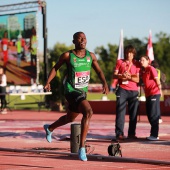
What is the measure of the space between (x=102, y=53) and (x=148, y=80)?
408ft

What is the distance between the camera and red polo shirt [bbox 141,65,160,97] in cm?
1509

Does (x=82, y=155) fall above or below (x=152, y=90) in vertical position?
below

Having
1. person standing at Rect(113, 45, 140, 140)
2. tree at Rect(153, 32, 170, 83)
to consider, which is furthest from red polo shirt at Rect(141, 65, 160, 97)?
tree at Rect(153, 32, 170, 83)

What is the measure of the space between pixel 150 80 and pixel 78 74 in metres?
4.63

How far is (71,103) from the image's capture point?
10836mm

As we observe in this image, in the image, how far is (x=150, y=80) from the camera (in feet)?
49.6

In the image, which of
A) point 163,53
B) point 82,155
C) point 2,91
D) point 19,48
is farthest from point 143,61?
point 163,53

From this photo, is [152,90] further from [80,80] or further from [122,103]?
[80,80]

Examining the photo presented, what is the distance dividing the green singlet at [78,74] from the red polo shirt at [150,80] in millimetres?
4477

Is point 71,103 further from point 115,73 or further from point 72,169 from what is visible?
point 115,73

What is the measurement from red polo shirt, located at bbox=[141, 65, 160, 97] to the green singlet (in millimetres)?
4477

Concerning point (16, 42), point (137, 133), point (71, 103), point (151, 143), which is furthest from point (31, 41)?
point (71, 103)

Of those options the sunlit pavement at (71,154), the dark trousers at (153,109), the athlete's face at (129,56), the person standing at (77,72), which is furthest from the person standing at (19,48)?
the person standing at (77,72)

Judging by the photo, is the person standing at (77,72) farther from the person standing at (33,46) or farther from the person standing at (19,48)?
the person standing at (19,48)
